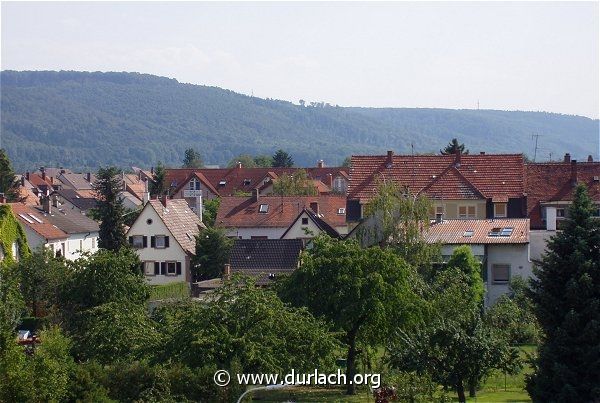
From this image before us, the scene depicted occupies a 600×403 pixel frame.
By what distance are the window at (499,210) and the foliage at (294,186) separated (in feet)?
101

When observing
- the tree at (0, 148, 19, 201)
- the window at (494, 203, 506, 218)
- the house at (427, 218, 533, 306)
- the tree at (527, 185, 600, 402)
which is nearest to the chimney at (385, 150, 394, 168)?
the window at (494, 203, 506, 218)

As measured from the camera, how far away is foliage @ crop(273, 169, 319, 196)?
9581 cm

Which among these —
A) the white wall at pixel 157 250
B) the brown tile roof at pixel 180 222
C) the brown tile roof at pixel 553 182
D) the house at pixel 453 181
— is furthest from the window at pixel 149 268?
the brown tile roof at pixel 553 182

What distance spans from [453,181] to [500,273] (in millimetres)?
17951

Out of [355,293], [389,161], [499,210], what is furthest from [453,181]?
[355,293]

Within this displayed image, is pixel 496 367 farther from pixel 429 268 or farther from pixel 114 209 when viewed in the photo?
pixel 114 209

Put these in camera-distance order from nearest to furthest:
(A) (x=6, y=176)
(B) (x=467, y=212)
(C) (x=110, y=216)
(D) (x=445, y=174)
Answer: (B) (x=467, y=212) → (C) (x=110, y=216) → (D) (x=445, y=174) → (A) (x=6, y=176)

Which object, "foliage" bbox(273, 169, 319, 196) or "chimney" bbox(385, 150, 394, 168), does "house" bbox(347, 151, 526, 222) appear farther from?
"foliage" bbox(273, 169, 319, 196)

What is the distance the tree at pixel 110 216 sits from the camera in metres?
65.2

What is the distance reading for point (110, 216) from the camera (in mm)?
65938

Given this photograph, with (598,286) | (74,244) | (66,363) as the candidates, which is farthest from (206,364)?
(74,244)

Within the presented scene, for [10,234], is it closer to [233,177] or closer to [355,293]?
[355,293]

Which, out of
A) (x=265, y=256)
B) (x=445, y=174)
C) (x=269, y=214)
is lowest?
(x=265, y=256)

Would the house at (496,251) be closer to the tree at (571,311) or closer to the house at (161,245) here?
the house at (161,245)
